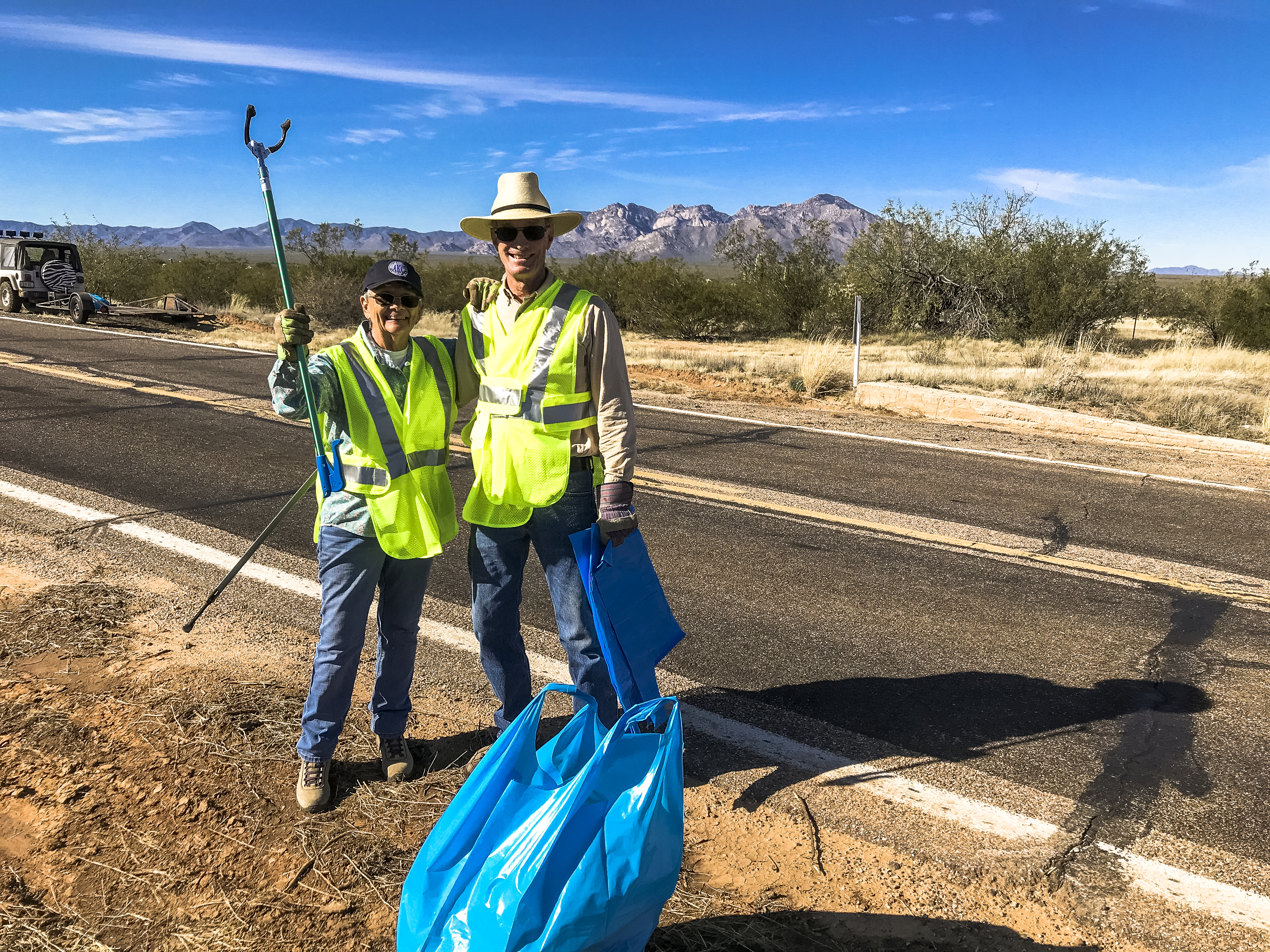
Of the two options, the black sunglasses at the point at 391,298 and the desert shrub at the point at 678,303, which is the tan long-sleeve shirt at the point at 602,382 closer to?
the black sunglasses at the point at 391,298

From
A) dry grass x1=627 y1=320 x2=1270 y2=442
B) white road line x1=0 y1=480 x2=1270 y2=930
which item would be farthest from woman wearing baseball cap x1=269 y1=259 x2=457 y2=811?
dry grass x1=627 y1=320 x2=1270 y2=442

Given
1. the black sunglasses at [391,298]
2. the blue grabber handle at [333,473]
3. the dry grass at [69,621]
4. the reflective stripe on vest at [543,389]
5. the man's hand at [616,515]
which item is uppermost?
the black sunglasses at [391,298]

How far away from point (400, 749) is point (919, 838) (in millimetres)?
1862

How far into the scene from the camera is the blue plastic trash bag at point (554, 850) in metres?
1.92

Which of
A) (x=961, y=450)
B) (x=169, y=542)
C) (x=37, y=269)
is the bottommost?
(x=169, y=542)

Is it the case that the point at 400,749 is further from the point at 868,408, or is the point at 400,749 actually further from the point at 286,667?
the point at 868,408

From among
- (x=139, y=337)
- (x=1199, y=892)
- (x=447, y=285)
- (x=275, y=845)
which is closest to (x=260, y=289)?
(x=447, y=285)

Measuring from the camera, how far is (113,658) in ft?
13.7

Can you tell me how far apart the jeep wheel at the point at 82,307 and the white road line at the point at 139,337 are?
32 centimetres

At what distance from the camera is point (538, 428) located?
10.2 ft

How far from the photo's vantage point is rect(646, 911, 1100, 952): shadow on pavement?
2496mm

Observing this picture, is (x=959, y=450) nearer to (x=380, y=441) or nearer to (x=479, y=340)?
(x=479, y=340)

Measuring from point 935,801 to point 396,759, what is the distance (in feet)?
6.45

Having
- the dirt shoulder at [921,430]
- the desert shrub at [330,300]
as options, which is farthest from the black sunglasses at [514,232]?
the desert shrub at [330,300]
